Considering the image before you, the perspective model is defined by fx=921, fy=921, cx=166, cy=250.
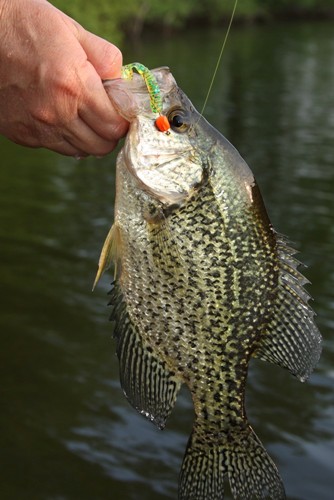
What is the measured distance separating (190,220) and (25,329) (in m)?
5.69

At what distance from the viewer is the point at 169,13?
56.4 metres

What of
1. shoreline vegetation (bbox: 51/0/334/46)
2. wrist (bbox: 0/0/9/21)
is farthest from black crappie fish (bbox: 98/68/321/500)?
shoreline vegetation (bbox: 51/0/334/46)

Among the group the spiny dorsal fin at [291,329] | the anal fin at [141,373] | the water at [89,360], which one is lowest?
the water at [89,360]

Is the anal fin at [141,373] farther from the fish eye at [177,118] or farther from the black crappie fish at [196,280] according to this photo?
the fish eye at [177,118]

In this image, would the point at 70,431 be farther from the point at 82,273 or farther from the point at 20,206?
the point at 20,206

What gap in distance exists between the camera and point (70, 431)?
6.94 m

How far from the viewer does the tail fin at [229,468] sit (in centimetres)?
377

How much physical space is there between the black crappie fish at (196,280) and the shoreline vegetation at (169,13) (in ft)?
121

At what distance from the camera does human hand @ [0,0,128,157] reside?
129 inches

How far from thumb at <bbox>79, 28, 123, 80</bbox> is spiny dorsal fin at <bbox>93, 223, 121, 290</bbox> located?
58cm

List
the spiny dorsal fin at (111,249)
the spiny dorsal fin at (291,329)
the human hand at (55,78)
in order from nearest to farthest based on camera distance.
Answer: the human hand at (55,78) < the spiny dorsal fin at (111,249) < the spiny dorsal fin at (291,329)

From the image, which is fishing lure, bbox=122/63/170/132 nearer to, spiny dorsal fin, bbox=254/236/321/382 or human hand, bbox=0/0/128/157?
human hand, bbox=0/0/128/157

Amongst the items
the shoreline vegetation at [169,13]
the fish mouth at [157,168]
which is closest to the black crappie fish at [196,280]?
the fish mouth at [157,168]

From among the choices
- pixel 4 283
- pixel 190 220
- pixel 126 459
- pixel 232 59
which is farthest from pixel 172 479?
pixel 232 59
